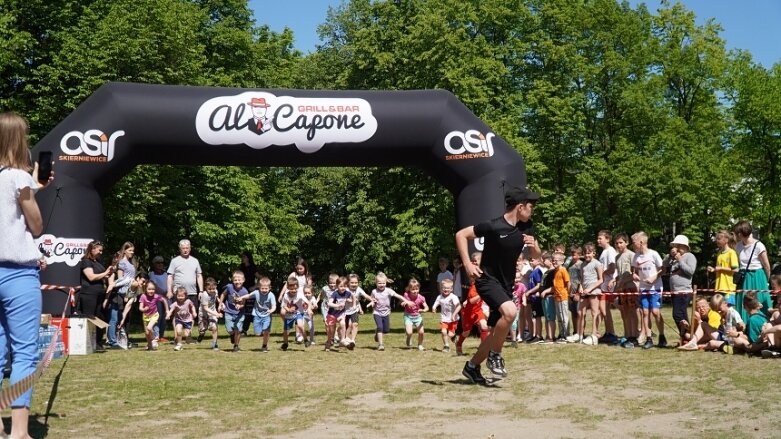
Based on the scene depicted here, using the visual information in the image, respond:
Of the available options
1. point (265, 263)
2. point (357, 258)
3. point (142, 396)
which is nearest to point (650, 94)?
point (357, 258)

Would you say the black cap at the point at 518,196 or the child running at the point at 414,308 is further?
the child running at the point at 414,308

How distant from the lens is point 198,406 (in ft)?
25.4

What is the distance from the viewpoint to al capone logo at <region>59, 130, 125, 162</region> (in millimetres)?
14242

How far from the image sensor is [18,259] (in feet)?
17.9

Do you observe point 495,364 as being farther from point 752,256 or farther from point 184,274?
point 184,274

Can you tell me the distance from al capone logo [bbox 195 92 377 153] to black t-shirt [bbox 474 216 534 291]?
7.00 m

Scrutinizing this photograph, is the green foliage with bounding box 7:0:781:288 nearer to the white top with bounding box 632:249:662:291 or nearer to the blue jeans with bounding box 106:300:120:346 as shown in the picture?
the blue jeans with bounding box 106:300:120:346

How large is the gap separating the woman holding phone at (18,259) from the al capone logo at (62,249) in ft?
28.9

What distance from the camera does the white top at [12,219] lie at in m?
5.43

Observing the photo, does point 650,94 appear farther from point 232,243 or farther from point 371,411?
point 371,411

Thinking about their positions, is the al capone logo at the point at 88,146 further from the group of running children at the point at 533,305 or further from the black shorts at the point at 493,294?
the black shorts at the point at 493,294

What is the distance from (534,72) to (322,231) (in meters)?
12.7

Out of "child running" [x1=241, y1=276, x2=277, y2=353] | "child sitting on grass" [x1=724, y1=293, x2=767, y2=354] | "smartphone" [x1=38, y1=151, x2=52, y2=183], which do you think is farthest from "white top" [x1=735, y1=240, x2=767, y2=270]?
"smartphone" [x1=38, y1=151, x2=52, y2=183]

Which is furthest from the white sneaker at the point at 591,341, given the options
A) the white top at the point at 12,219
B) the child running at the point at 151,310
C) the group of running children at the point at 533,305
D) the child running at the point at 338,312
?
the white top at the point at 12,219
